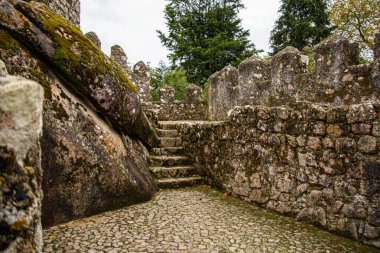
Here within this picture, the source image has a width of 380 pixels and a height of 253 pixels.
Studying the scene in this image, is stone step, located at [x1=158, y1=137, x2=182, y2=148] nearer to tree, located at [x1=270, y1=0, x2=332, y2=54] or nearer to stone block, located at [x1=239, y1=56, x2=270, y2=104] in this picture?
stone block, located at [x1=239, y1=56, x2=270, y2=104]

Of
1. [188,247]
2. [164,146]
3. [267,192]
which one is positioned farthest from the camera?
[164,146]

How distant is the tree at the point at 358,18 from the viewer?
13464mm

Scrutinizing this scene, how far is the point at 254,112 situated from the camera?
4457 millimetres

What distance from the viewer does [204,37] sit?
20.0 meters

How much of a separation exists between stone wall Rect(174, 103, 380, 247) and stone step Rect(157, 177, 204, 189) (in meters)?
0.58

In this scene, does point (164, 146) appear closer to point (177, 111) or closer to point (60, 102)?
point (60, 102)

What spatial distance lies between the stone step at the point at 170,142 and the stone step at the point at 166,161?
1.91ft

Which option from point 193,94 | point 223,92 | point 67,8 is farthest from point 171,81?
point 67,8

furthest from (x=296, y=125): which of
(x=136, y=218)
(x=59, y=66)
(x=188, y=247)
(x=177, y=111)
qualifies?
(x=177, y=111)

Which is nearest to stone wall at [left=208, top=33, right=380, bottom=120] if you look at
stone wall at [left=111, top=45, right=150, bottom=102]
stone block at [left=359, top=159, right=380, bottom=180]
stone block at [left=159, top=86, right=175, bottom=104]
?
stone block at [left=359, top=159, right=380, bottom=180]

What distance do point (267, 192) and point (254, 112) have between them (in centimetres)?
131

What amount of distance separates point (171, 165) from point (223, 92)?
3.89 metres

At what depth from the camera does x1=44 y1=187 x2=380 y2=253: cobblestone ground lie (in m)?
2.91

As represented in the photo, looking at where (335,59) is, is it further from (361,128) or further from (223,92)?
(223,92)
